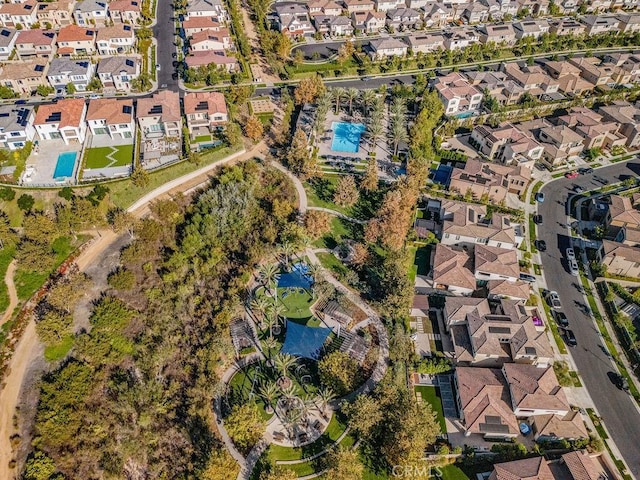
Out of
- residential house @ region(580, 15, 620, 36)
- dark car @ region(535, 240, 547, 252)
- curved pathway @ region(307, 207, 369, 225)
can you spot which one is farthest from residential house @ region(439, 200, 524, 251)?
residential house @ region(580, 15, 620, 36)

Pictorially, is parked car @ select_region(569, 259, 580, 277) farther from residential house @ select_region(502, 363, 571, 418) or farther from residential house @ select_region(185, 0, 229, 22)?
residential house @ select_region(185, 0, 229, 22)

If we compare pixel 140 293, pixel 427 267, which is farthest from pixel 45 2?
pixel 427 267

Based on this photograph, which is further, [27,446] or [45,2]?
[45,2]

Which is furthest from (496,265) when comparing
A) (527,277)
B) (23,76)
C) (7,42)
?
(7,42)

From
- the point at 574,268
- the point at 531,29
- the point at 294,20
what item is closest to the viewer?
the point at 574,268

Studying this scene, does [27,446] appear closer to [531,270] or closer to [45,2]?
[531,270]

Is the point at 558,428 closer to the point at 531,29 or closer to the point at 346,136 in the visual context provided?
the point at 346,136

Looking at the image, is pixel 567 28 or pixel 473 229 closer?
pixel 473 229
